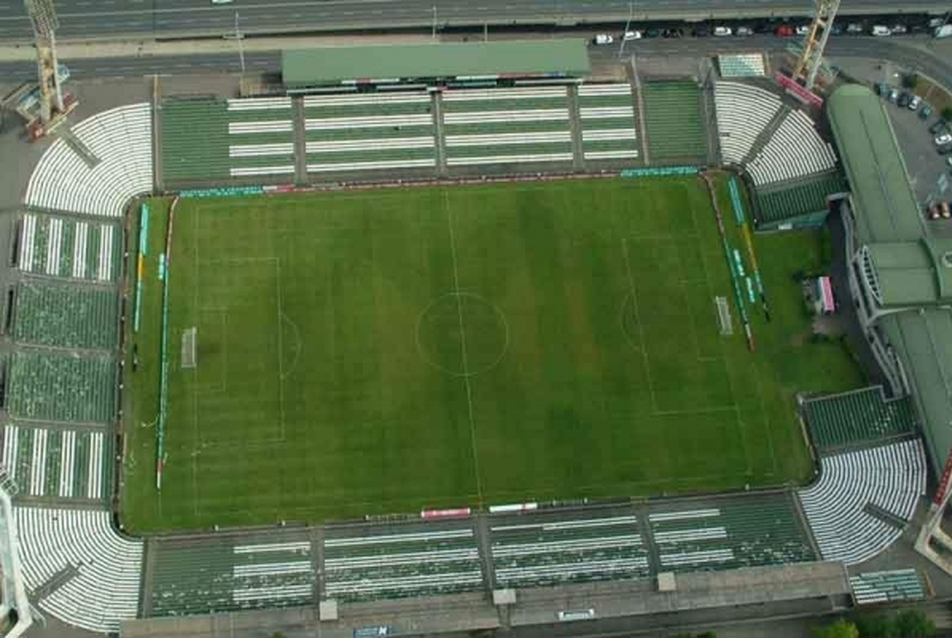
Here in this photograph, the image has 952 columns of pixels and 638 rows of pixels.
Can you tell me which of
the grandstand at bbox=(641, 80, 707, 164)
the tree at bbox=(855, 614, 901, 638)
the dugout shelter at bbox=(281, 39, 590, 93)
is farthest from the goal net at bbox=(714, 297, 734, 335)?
the tree at bbox=(855, 614, 901, 638)

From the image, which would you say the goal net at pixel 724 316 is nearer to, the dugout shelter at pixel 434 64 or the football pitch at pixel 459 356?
the football pitch at pixel 459 356

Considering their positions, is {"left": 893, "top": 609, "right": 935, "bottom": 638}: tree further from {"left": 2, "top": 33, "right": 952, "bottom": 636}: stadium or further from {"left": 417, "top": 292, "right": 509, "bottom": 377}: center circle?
{"left": 417, "top": 292, "right": 509, "bottom": 377}: center circle

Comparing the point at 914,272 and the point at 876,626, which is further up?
the point at 914,272

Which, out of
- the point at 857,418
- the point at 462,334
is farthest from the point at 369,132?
the point at 857,418

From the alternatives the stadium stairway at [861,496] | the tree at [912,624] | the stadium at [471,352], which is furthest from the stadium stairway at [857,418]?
the tree at [912,624]

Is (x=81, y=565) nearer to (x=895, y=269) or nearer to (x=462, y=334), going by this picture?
(x=462, y=334)

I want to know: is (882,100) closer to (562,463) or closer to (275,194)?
(562,463)
